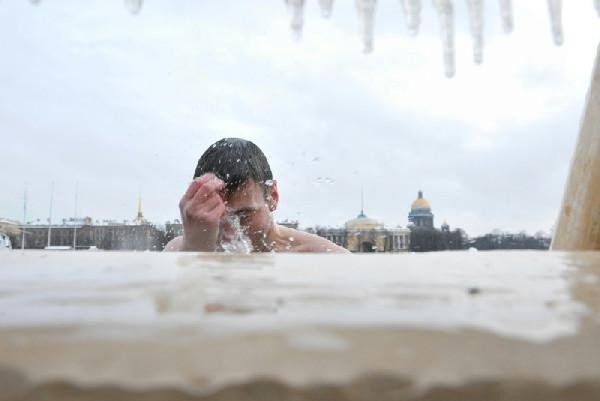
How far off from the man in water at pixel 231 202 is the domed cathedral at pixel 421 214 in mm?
42791

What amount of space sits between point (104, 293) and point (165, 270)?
31 cm

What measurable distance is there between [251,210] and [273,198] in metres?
0.38

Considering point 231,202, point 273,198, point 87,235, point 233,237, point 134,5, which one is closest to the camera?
point 134,5

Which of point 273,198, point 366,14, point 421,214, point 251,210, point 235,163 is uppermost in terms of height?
point 421,214

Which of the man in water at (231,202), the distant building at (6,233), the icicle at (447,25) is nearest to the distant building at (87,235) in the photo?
the distant building at (6,233)

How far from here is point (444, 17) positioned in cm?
226

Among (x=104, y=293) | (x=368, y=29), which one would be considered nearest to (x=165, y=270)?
(x=104, y=293)

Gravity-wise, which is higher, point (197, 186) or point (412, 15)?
point (412, 15)

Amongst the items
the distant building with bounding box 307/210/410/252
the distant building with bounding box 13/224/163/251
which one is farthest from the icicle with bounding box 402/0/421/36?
the distant building with bounding box 307/210/410/252

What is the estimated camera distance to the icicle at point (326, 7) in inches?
81.1

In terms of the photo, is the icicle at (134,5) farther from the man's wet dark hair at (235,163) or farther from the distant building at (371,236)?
the distant building at (371,236)

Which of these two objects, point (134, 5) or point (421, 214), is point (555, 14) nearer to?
point (134, 5)

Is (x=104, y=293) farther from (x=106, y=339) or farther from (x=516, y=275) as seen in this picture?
(x=516, y=275)

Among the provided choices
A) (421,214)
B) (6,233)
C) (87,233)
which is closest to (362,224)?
(421,214)
